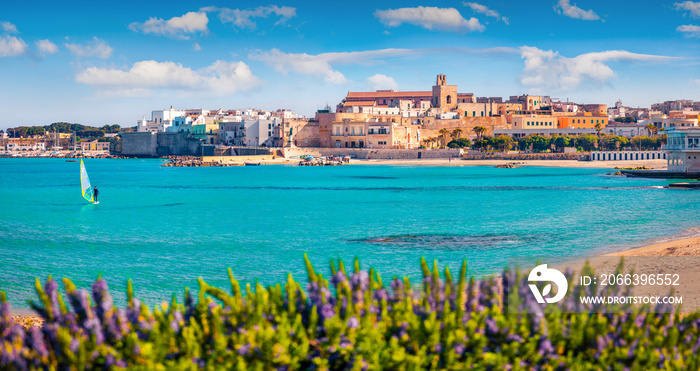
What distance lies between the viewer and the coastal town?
103250mm

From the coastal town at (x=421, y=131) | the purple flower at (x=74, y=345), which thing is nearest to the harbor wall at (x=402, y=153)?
the coastal town at (x=421, y=131)

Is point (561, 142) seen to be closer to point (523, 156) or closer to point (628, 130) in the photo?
point (523, 156)

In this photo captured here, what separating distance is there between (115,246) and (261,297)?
1797 centimetres

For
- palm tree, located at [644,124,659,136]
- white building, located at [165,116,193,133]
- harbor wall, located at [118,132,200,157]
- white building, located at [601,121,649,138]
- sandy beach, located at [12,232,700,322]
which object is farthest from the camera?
white building, located at [165,116,193,133]

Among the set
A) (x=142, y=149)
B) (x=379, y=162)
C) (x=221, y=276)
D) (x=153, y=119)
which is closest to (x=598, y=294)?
(x=221, y=276)

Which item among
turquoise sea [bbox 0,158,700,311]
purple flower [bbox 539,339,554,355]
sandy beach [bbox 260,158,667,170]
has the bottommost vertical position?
turquoise sea [bbox 0,158,700,311]

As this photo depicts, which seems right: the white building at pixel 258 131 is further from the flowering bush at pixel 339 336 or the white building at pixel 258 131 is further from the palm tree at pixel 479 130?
the flowering bush at pixel 339 336

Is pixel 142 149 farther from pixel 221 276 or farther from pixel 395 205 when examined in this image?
pixel 221 276

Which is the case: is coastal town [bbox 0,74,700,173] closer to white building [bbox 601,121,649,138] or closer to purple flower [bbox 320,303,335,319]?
white building [bbox 601,121,649,138]

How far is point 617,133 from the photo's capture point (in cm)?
10762

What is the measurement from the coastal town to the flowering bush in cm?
8835

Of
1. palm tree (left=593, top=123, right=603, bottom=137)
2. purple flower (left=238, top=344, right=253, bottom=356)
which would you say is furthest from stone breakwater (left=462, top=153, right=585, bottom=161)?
purple flower (left=238, top=344, right=253, bottom=356)

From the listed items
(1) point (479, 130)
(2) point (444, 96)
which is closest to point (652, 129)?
(1) point (479, 130)

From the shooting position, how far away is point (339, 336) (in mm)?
5617
